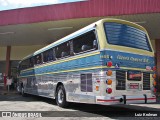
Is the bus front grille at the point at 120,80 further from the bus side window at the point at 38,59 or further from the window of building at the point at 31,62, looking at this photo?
the window of building at the point at 31,62

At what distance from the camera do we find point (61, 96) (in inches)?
485

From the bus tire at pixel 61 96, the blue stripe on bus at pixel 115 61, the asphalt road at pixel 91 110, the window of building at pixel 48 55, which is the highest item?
the window of building at pixel 48 55

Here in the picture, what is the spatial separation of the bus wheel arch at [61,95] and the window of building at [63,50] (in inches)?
50.5

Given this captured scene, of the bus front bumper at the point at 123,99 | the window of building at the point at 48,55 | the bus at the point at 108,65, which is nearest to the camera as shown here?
the bus front bumper at the point at 123,99

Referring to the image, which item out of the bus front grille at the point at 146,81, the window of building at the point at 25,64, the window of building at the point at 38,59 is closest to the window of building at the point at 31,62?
the window of building at the point at 38,59

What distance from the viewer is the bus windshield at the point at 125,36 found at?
9555 millimetres

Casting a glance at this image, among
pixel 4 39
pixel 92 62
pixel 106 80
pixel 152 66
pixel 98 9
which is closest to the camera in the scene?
pixel 106 80

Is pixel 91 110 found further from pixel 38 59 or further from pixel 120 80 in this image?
pixel 38 59

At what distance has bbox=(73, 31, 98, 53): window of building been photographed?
380 inches

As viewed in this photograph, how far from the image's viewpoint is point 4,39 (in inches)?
1068

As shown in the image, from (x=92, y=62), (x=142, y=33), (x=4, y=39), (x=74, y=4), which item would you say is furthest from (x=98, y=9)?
(x=4, y=39)

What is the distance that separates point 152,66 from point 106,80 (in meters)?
2.38

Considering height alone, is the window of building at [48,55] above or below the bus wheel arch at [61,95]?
above

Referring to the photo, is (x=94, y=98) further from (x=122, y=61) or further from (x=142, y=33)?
(x=142, y=33)
